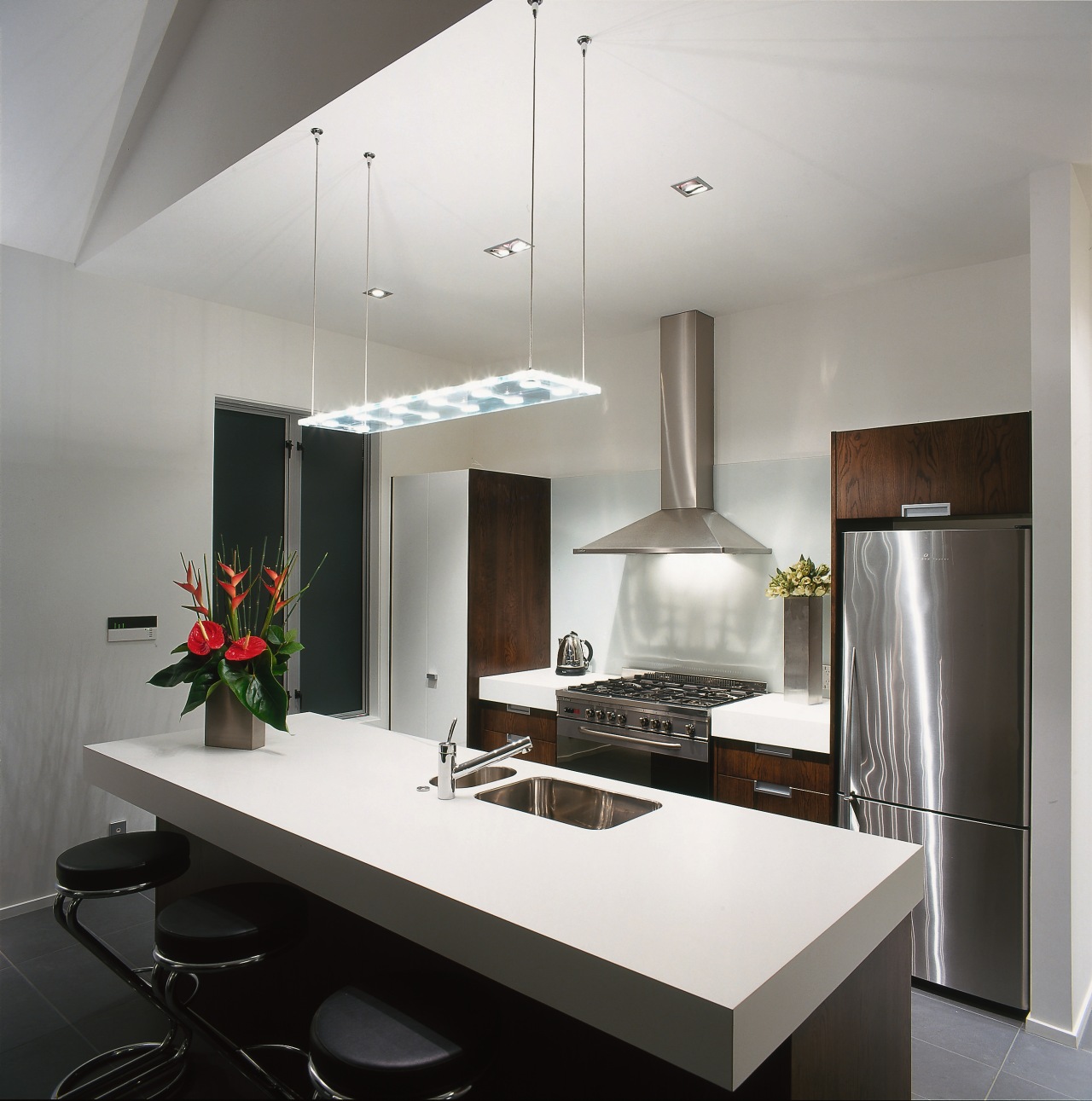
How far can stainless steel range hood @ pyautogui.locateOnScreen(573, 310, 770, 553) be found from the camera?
4.14 metres

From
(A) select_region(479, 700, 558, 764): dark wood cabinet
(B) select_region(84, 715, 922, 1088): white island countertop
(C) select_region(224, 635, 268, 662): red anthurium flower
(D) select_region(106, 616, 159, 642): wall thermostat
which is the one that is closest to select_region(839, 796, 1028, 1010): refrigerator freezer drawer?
(B) select_region(84, 715, 922, 1088): white island countertop

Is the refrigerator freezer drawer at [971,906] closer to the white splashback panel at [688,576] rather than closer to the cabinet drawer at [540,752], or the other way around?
the white splashback panel at [688,576]

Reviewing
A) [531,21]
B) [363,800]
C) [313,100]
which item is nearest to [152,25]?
[313,100]

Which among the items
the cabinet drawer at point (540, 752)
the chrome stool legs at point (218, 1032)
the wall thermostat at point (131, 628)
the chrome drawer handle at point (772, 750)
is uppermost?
the wall thermostat at point (131, 628)

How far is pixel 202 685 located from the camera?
275 centimetres

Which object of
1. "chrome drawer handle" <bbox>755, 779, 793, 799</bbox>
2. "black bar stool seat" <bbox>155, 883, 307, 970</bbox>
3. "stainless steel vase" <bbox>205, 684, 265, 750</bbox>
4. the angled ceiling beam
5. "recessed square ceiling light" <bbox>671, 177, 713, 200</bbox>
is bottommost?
"chrome drawer handle" <bbox>755, 779, 793, 799</bbox>

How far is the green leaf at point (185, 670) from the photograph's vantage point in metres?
2.76

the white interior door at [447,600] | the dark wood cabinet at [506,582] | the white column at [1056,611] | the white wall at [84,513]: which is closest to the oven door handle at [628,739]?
the dark wood cabinet at [506,582]

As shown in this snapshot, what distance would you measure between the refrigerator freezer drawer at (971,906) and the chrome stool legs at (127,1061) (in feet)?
7.33

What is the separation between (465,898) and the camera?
1508 millimetres

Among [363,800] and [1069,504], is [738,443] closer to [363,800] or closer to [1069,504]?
[1069,504]

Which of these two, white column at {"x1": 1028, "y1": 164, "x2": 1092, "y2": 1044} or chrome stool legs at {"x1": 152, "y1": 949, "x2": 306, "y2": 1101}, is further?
white column at {"x1": 1028, "y1": 164, "x2": 1092, "y2": 1044}

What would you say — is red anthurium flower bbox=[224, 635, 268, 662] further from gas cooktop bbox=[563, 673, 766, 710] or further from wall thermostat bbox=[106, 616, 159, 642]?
gas cooktop bbox=[563, 673, 766, 710]

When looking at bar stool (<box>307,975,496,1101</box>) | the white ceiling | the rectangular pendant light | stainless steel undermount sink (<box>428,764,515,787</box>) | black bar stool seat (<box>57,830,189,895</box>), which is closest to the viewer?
bar stool (<box>307,975,496,1101</box>)
